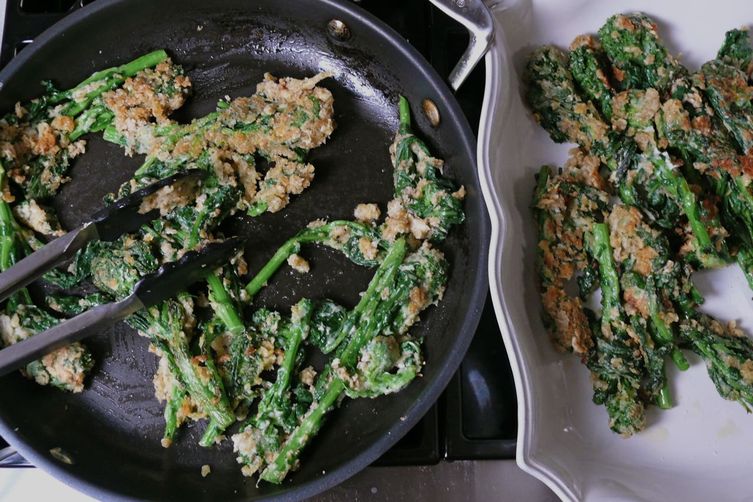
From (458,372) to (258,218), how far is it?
597 mm

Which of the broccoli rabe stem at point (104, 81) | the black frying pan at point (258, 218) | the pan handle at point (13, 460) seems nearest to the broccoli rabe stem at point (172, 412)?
the black frying pan at point (258, 218)

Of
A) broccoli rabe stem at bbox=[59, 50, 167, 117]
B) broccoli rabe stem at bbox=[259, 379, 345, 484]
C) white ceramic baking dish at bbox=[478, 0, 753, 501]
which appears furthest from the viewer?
broccoli rabe stem at bbox=[59, 50, 167, 117]

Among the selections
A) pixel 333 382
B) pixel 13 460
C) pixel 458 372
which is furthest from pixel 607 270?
pixel 13 460

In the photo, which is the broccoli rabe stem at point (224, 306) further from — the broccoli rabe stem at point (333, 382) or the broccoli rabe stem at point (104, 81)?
the broccoli rabe stem at point (104, 81)

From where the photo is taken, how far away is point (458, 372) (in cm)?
154

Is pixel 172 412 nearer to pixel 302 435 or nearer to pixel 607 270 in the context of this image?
pixel 302 435

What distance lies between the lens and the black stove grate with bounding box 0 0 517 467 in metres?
1.50

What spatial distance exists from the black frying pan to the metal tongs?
0.47 feet

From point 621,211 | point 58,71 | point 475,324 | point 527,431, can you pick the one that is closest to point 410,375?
point 475,324

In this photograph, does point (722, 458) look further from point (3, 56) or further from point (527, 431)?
point (3, 56)

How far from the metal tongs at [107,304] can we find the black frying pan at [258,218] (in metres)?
0.14

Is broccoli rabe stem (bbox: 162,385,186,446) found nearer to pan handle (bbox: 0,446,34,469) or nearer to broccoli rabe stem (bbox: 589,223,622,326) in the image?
pan handle (bbox: 0,446,34,469)

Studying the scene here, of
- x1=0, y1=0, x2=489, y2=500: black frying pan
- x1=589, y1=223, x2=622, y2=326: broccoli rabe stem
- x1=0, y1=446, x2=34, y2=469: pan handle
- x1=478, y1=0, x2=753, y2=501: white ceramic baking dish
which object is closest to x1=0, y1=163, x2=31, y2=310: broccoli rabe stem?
x1=0, y1=0, x2=489, y2=500: black frying pan

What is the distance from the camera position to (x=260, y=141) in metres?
1.55
